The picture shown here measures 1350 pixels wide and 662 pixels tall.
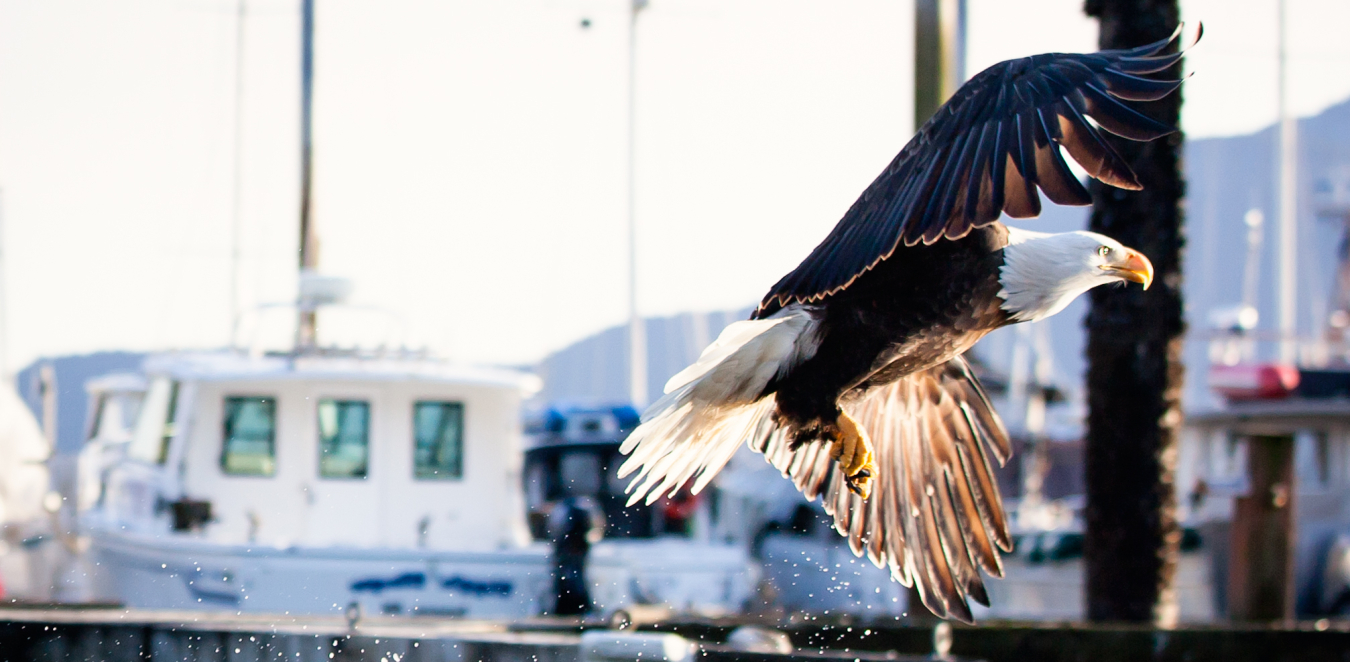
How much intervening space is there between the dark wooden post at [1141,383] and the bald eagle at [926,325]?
154cm

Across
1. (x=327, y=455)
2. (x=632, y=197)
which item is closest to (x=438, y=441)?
(x=327, y=455)

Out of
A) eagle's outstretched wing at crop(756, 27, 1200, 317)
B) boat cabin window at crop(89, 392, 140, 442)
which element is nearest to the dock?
eagle's outstretched wing at crop(756, 27, 1200, 317)

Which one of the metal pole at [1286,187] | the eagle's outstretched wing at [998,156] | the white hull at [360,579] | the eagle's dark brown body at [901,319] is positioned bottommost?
the white hull at [360,579]

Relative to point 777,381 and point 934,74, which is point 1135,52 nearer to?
point 777,381

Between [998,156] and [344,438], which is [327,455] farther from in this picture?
[998,156]

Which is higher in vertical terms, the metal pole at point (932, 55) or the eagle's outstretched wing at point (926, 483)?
the metal pole at point (932, 55)

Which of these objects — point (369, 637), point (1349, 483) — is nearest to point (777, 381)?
point (369, 637)

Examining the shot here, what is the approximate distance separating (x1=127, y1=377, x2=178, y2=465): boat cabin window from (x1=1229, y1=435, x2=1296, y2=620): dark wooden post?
22.0ft

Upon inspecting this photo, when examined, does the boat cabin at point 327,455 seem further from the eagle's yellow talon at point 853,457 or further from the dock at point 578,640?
the eagle's yellow talon at point 853,457

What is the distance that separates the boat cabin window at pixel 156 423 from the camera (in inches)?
347

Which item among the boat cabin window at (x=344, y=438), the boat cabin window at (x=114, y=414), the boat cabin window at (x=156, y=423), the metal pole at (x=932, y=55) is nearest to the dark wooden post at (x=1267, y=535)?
the metal pole at (x=932, y=55)

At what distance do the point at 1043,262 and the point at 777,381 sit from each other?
2.66ft

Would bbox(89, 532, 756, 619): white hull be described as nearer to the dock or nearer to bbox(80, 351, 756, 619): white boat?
bbox(80, 351, 756, 619): white boat

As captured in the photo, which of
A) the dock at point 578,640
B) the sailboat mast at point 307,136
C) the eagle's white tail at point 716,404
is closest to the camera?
the eagle's white tail at point 716,404
